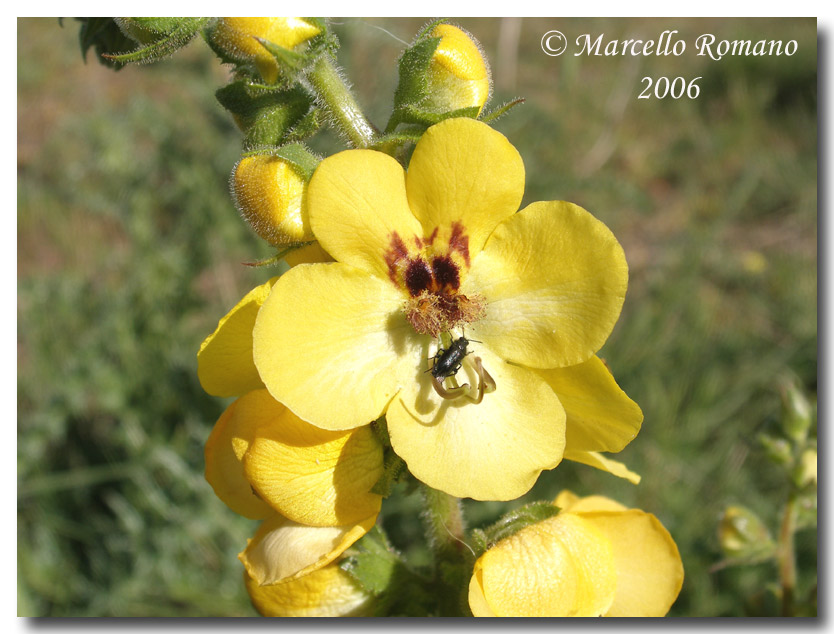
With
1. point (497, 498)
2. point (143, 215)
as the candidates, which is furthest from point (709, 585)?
point (143, 215)

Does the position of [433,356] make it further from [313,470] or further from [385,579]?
[385,579]

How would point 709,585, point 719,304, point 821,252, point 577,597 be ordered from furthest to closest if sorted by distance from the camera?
point 719,304
point 709,585
point 821,252
point 577,597

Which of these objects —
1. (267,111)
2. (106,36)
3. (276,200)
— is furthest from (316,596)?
(106,36)

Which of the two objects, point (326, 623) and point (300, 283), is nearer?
point (300, 283)

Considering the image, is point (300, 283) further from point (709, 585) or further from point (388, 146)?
point (709, 585)

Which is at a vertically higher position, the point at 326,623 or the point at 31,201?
the point at 31,201

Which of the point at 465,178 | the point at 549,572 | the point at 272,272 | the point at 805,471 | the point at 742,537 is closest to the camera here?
the point at 465,178
